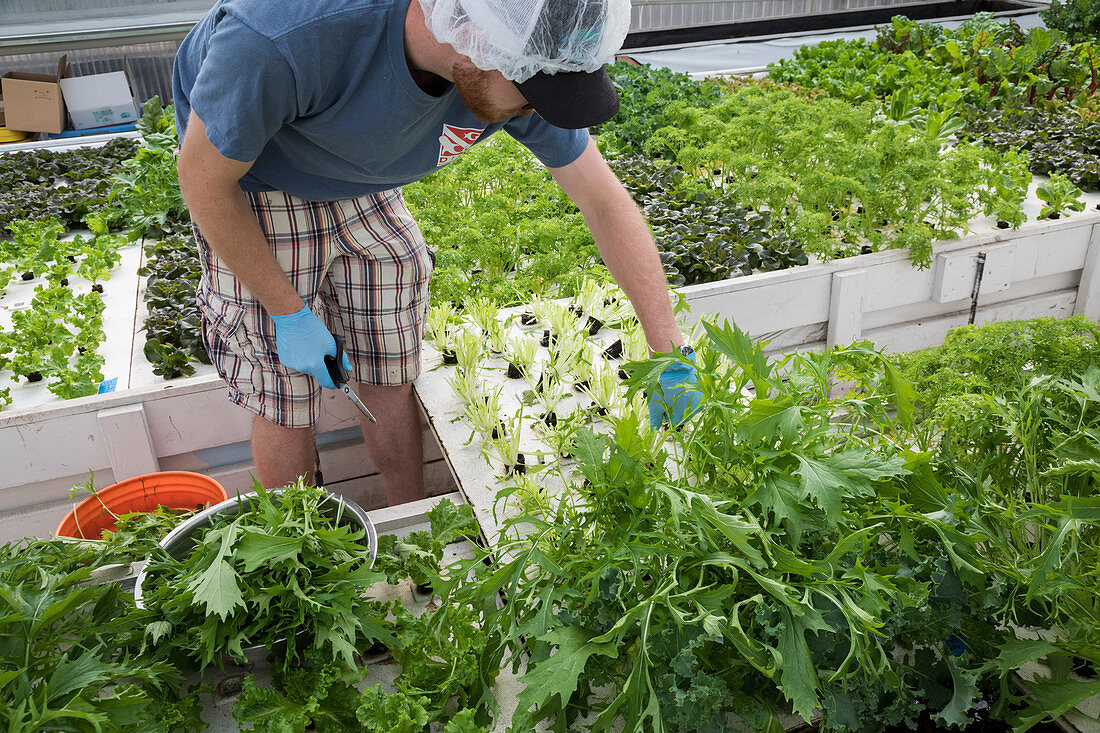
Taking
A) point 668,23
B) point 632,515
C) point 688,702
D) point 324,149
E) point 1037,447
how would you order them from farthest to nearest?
point 668,23 < point 324,149 < point 1037,447 < point 632,515 < point 688,702

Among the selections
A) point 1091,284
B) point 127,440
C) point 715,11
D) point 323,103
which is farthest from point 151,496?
point 715,11

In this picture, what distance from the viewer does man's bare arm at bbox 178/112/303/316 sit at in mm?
1660

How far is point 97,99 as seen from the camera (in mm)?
5820

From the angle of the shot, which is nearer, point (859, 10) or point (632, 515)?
point (632, 515)

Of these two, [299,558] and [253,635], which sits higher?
[299,558]

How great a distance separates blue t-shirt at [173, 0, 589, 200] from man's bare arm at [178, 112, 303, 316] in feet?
0.21

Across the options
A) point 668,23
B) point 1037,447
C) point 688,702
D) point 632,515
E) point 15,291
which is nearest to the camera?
point 688,702

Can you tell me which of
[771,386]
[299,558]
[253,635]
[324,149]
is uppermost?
[324,149]

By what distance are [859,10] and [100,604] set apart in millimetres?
8217

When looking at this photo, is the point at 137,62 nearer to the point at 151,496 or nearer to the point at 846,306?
the point at 151,496

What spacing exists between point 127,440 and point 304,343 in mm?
905

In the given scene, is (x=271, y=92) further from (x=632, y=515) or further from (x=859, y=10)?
(x=859, y=10)

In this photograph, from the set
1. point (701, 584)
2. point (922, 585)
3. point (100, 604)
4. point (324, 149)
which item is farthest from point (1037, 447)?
point (100, 604)

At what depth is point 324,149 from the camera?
1862 millimetres
